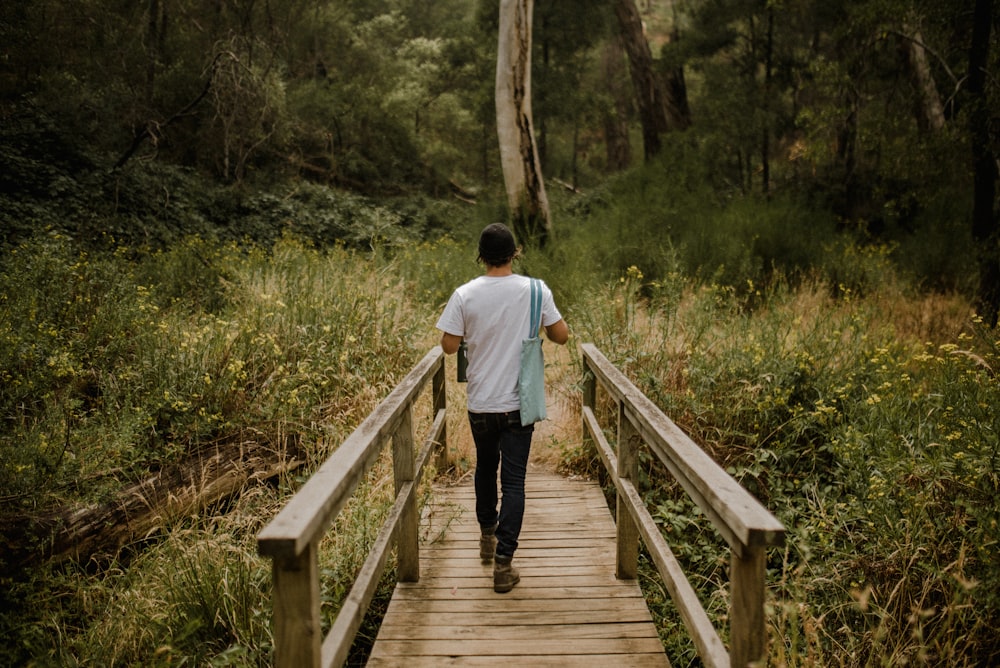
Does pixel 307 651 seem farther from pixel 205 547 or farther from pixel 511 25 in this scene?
pixel 511 25

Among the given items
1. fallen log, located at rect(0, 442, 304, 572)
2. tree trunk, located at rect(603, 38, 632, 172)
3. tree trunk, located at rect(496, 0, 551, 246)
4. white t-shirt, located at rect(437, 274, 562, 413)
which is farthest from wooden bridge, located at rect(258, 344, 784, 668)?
tree trunk, located at rect(603, 38, 632, 172)

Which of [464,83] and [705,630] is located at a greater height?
[464,83]

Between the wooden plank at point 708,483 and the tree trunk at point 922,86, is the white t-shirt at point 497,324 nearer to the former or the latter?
the wooden plank at point 708,483

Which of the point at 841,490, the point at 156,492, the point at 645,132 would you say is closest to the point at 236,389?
the point at 156,492

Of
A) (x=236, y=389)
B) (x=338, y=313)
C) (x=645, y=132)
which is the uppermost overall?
(x=645, y=132)

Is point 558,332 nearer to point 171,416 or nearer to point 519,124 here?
point 171,416

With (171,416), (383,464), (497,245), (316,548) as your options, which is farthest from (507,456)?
(171,416)

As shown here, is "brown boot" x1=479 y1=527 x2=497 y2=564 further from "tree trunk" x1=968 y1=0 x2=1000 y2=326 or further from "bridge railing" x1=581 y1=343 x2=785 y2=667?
"tree trunk" x1=968 y1=0 x2=1000 y2=326

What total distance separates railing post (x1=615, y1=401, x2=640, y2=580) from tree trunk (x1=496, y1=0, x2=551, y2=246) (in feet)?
27.9

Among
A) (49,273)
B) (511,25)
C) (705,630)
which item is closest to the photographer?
(705,630)

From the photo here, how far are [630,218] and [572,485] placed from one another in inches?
302

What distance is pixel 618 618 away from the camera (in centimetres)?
318

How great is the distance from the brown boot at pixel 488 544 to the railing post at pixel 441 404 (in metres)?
1.39

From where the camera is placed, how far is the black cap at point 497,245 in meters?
3.26
